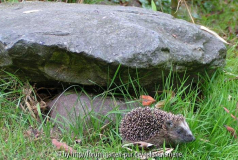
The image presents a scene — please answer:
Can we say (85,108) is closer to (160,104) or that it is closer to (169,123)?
(160,104)

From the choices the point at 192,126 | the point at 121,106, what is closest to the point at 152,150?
the point at 192,126

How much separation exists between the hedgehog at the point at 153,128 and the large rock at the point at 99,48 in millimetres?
480

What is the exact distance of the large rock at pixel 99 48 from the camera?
3.17 metres

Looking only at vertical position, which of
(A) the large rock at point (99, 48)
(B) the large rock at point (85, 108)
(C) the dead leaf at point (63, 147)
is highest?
(A) the large rock at point (99, 48)

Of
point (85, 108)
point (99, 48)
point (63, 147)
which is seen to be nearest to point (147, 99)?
point (85, 108)

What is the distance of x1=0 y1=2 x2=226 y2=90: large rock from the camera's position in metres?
3.17

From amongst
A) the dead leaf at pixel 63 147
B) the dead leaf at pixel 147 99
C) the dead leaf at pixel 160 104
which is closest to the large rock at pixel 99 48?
the dead leaf at pixel 147 99

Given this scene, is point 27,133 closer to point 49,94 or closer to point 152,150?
point 49,94

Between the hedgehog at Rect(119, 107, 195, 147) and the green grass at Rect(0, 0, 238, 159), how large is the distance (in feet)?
0.43

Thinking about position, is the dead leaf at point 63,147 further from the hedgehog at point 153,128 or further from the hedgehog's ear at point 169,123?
the hedgehog's ear at point 169,123

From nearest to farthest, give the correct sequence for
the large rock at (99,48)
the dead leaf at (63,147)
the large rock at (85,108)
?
the dead leaf at (63,147), the large rock at (99,48), the large rock at (85,108)

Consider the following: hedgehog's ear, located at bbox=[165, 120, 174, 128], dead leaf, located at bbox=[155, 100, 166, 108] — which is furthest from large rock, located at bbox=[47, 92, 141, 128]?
hedgehog's ear, located at bbox=[165, 120, 174, 128]

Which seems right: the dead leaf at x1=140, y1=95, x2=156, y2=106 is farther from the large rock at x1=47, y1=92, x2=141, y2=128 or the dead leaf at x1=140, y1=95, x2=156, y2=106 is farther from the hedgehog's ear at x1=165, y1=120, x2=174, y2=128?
the hedgehog's ear at x1=165, y1=120, x2=174, y2=128

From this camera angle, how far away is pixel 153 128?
9.97 ft
